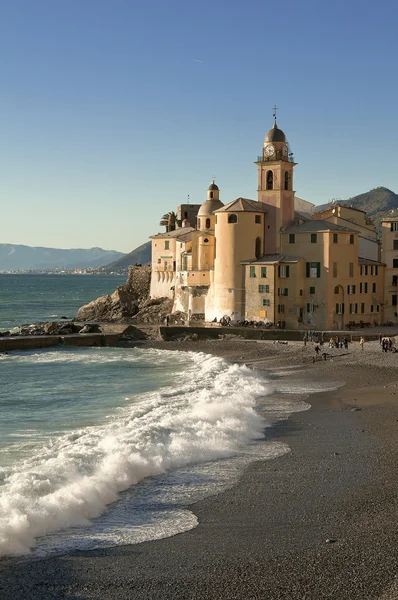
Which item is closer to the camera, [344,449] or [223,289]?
[344,449]

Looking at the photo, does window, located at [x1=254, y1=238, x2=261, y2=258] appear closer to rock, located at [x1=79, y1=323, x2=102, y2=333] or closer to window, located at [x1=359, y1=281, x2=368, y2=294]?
window, located at [x1=359, y1=281, x2=368, y2=294]

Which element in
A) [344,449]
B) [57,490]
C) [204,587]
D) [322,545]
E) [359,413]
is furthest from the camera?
[359,413]

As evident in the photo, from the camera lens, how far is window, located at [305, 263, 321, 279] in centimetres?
5944

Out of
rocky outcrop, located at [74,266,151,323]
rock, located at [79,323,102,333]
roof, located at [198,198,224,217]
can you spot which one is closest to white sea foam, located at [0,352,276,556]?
rock, located at [79,323,102,333]

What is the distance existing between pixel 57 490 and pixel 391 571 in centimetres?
849

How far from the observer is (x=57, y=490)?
63.1 feet

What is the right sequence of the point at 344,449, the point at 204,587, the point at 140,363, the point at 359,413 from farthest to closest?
the point at 140,363 → the point at 359,413 → the point at 344,449 → the point at 204,587

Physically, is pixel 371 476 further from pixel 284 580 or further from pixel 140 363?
pixel 140 363

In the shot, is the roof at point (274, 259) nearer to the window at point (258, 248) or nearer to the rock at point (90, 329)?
the window at point (258, 248)

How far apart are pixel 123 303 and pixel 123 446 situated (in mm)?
59505

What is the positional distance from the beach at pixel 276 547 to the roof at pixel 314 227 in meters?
36.1

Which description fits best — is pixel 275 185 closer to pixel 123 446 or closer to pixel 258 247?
pixel 258 247

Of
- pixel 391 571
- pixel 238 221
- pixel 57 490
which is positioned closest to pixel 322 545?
pixel 391 571

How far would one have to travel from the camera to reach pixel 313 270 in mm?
59656
